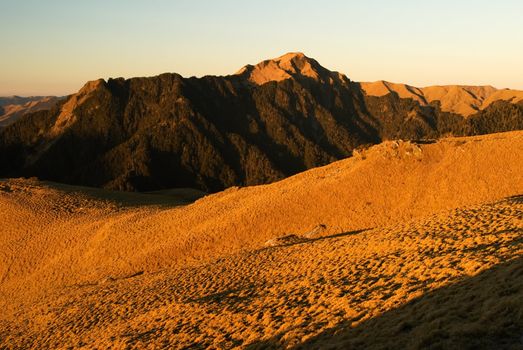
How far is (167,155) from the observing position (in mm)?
152875

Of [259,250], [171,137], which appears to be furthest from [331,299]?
[171,137]

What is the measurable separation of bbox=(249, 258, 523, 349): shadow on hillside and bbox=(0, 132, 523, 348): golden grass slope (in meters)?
0.83

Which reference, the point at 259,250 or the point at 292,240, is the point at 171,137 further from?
the point at 259,250

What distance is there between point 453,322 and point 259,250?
19.8m

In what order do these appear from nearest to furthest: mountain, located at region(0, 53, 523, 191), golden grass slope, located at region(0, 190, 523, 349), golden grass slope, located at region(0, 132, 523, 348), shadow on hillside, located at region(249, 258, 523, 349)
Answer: shadow on hillside, located at region(249, 258, 523, 349) → golden grass slope, located at region(0, 190, 523, 349) → golden grass slope, located at region(0, 132, 523, 348) → mountain, located at region(0, 53, 523, 191)

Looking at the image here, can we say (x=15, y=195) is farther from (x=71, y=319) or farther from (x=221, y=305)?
(x=221, y=305)

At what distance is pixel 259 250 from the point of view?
28859mm

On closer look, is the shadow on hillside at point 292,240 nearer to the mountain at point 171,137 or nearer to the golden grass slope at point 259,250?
the golden grass slope at point 259,250

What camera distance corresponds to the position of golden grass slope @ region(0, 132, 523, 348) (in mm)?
15000

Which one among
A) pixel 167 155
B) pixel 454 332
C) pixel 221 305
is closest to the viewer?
pixel 454 332

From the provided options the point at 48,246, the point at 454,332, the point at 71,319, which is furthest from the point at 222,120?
the point at 454,332

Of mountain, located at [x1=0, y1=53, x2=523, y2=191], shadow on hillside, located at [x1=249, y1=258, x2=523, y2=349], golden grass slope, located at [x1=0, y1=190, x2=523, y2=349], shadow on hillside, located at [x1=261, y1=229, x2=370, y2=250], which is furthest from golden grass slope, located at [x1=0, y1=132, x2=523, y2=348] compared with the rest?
mountain, located at [x1=0, y1=53, x2=523, y2=191]

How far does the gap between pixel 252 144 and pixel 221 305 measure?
155m

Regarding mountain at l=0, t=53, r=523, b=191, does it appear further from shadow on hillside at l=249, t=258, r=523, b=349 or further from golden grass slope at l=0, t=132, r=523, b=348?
shadow on hillside at l=249, t=258, r=523, b=349
